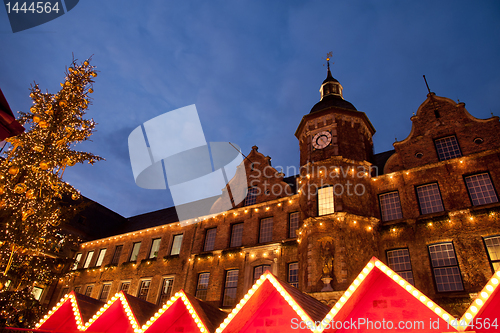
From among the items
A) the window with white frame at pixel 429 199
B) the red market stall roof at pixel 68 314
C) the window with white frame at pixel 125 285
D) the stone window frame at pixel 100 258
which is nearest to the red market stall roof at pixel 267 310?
the red market stall roof at pixel 68 314

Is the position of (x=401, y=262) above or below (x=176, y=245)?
below

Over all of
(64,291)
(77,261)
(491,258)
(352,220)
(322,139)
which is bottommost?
(64,291)

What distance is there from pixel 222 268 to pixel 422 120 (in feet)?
47.1

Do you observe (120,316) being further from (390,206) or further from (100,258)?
(100,258)

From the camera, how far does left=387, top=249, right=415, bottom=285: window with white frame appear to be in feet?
44.4

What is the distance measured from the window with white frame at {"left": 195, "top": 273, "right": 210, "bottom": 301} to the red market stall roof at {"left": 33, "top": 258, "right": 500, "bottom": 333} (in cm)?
909

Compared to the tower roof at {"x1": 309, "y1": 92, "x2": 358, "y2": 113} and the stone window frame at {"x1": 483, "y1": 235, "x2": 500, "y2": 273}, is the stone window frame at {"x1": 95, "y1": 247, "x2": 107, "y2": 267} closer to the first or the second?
the tower roof at {"x1": 309, "y1": 92, "x2": 358, "y2": 113}

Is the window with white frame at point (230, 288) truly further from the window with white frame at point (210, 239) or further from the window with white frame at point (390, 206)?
the window with white frame at point (390, 206)

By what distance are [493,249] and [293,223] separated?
9.29 m

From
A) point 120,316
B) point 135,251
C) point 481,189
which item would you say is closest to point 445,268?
point 481,189

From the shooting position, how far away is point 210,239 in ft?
68.9

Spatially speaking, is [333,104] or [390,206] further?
[333,104]

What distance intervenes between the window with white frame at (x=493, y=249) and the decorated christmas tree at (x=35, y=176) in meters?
15.6

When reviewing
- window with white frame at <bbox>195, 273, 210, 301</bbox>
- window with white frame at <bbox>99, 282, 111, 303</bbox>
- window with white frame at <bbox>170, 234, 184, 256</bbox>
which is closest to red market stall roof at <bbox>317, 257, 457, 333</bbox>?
window with white frame at <bbox>195, 273, 210, 301</bbox>
